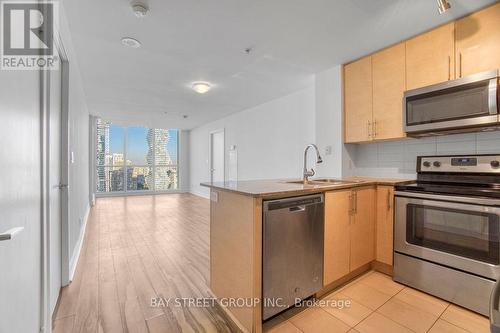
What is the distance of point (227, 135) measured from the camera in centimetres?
636

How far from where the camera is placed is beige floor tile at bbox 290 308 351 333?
5.33 ft

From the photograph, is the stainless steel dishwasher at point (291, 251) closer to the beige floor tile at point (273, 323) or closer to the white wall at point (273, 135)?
the beige floor tile at point (273, 323)

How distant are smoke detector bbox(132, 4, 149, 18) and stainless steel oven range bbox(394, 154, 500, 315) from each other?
2745 millimetres

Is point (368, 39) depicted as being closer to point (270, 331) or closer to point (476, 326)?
point (476, 326)

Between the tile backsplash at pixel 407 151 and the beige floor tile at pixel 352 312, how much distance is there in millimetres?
1629

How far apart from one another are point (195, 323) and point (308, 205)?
1.19 metres

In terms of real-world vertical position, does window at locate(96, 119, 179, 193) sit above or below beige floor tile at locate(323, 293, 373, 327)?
above

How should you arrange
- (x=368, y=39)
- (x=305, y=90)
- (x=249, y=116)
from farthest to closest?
(x=249, y=116)
(x=305, y=90)
(x=368, y=39)

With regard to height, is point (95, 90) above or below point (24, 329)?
above

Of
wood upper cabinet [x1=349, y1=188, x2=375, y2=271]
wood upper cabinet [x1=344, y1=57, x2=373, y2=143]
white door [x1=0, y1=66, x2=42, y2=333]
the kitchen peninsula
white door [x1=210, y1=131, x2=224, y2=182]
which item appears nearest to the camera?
white door [x1=0, y1=66, x2=42, y2=333]

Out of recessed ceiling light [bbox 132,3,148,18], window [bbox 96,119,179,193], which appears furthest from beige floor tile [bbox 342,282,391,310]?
Result: window [bbox 96,119,179,193]

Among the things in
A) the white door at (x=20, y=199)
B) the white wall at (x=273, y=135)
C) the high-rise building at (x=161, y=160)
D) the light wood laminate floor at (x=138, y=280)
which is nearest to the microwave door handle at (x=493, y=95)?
the white wall at (x=273, y=135)

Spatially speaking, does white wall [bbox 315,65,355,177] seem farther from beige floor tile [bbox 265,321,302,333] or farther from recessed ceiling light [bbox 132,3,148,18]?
recessed ceiling light [bbox 132,3,148,18]

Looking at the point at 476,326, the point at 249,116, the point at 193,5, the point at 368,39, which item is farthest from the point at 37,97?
the point at 249,116
